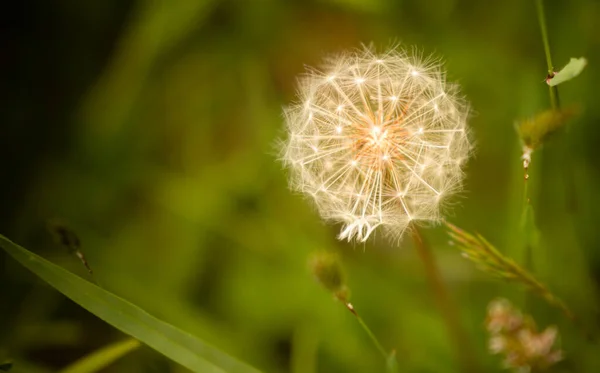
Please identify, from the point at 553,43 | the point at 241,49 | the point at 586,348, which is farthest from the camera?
the point at 241,49

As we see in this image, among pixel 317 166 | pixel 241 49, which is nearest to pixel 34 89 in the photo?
pixel 241 49

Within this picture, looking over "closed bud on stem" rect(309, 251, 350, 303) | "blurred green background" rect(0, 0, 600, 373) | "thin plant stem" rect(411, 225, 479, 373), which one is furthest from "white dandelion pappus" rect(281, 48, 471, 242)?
"blurred green background" rect(0, 0, 600, 373)

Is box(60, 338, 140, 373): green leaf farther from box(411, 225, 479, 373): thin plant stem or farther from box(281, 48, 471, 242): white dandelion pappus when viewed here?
box(411, 225, 479, 373): thin plant stem

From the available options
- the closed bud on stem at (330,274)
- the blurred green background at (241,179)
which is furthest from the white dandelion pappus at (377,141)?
the blurred green background at (241,179)

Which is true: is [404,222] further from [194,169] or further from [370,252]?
[194,169]

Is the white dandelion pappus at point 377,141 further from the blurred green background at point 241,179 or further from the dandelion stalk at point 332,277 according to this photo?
the blurred green background at point 241,179
